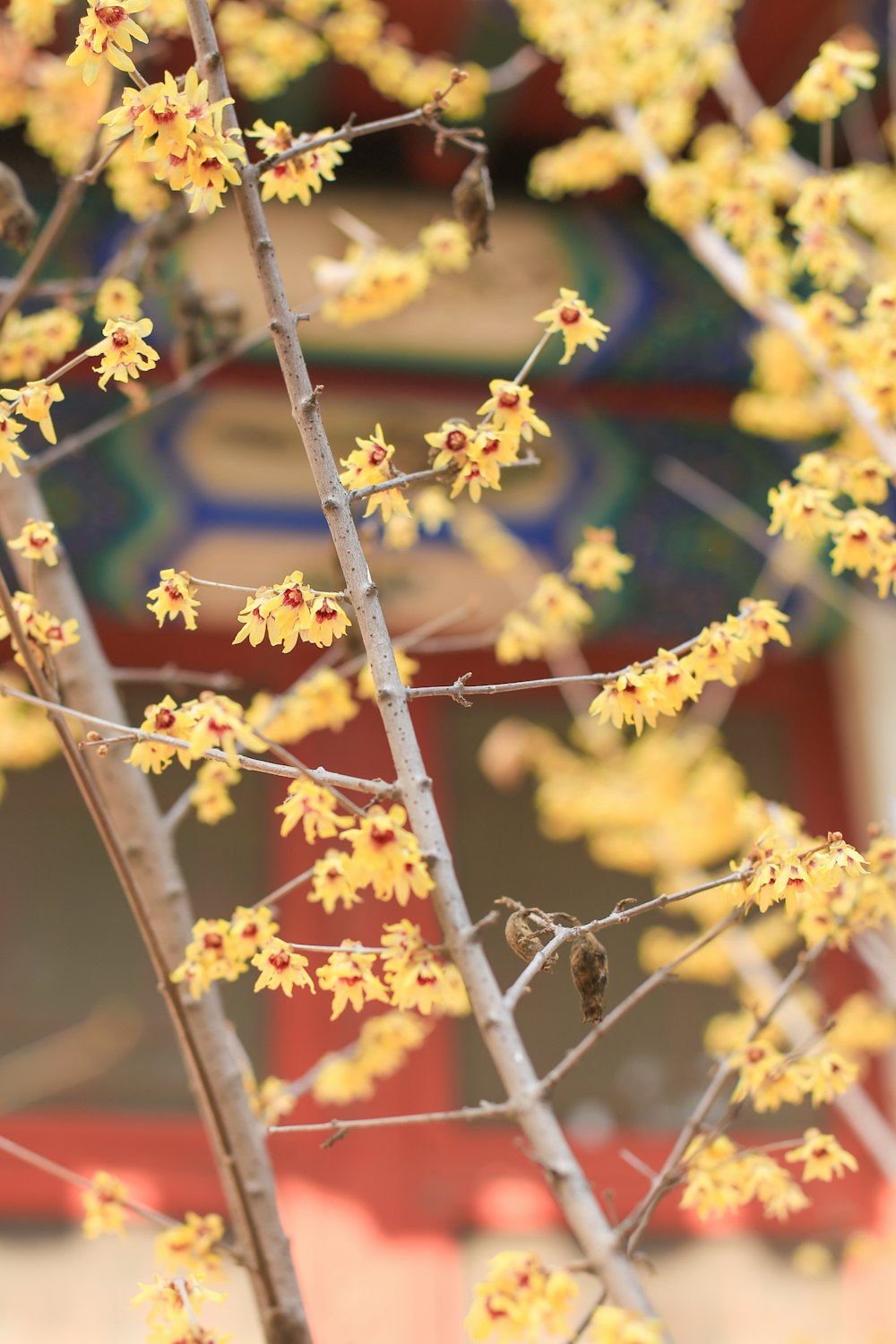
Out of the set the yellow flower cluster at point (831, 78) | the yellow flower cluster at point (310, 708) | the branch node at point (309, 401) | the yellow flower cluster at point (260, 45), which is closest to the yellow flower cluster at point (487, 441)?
the branch node at point (309, 401)

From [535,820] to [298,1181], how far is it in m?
1.19

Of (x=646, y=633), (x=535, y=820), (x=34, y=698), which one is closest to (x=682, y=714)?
(x=646, y=633)

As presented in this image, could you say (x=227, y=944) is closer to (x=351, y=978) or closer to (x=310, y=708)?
(x=351, y=978)

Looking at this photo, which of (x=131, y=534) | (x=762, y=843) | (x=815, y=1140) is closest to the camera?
(x=762, y=843)

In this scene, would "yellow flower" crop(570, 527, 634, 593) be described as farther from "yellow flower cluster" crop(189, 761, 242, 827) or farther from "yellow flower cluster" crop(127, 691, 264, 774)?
"yellow flower cluster" crop(127, 691, 264, 774)

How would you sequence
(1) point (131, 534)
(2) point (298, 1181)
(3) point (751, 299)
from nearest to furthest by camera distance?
(3) point (751, 299) → (2) point (298, 1181) → (1) point (131, 534)

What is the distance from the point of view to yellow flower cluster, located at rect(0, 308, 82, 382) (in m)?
1.86

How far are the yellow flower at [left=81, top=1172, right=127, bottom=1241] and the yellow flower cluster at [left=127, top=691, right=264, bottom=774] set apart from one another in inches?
24.5

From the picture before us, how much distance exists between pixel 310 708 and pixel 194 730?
2.26 ft

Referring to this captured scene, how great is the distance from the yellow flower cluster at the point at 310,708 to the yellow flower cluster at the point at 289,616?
62cm

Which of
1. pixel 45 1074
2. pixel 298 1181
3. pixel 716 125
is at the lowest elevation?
pixel 298 1181

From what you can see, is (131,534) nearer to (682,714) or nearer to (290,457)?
(290,457)

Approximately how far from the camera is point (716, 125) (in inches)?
131

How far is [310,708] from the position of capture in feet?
5.89
